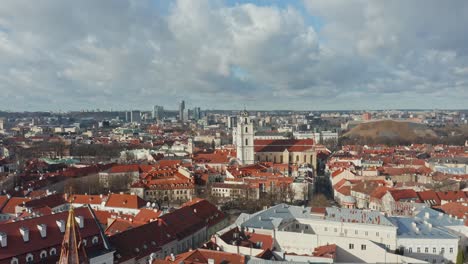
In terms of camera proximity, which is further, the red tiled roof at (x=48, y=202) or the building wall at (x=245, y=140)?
the building wall at (x=245, y=140)

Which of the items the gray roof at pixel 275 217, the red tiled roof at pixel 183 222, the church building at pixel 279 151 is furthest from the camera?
the church building at pixel 279 151

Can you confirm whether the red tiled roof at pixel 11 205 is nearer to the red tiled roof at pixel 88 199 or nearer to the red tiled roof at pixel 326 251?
the red tiled roof at pixel 88 199

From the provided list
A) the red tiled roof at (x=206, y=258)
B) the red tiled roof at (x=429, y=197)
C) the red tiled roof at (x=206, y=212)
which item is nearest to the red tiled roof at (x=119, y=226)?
the red tiled roof at (x=206, y=212)

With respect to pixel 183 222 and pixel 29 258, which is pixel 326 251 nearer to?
pixel 183 222

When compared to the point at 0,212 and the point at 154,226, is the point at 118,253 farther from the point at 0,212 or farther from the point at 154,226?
the point at 0,212

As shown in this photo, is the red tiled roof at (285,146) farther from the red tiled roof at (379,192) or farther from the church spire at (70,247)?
the church spire at (70,247)

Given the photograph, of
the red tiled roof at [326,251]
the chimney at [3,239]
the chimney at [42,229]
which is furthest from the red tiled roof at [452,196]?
the chimney at [3,239]

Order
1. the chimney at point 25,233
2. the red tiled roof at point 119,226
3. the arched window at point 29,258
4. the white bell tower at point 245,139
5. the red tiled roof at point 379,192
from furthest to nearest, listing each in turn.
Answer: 1. the white bell tower at point 245,139
2. the red tiled roof at point 379,192
3. the red tiled roof at point 119,226
4. the chimney at point 25,233
5. the arched window at point 29,258

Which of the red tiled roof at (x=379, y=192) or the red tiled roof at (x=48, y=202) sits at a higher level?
the red tiled roof at (x=48, y=202)

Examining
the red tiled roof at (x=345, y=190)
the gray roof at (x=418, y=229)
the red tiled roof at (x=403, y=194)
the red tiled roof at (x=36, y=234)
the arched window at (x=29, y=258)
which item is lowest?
the red tiled roof at (x=345, y=190)

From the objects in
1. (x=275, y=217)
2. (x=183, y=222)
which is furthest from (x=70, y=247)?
(x=275, y=217)
